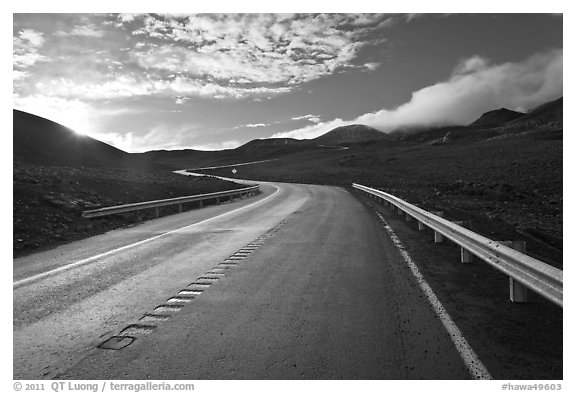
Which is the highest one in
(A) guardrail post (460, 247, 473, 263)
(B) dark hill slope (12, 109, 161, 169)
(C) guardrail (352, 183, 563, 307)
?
(B) dark hill slope (12, 109, 161, 169)

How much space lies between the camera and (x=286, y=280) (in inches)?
233

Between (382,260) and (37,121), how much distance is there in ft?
348

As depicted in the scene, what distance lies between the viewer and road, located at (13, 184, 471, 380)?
341 cm

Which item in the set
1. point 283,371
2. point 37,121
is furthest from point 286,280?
point 37,121

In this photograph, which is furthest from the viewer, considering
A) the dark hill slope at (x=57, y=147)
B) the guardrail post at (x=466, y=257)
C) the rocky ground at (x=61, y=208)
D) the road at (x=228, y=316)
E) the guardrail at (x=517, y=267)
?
the dark hill slope at (x=57, y=147)

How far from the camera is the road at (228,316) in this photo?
11.2 ft

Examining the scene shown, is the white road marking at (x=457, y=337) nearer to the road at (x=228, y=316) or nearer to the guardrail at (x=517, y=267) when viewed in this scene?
the road at (x=228, y=316)

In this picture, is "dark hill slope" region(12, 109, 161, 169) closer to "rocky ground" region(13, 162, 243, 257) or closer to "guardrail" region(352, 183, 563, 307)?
"rocky ground" region(13, 162, 243, 257)
